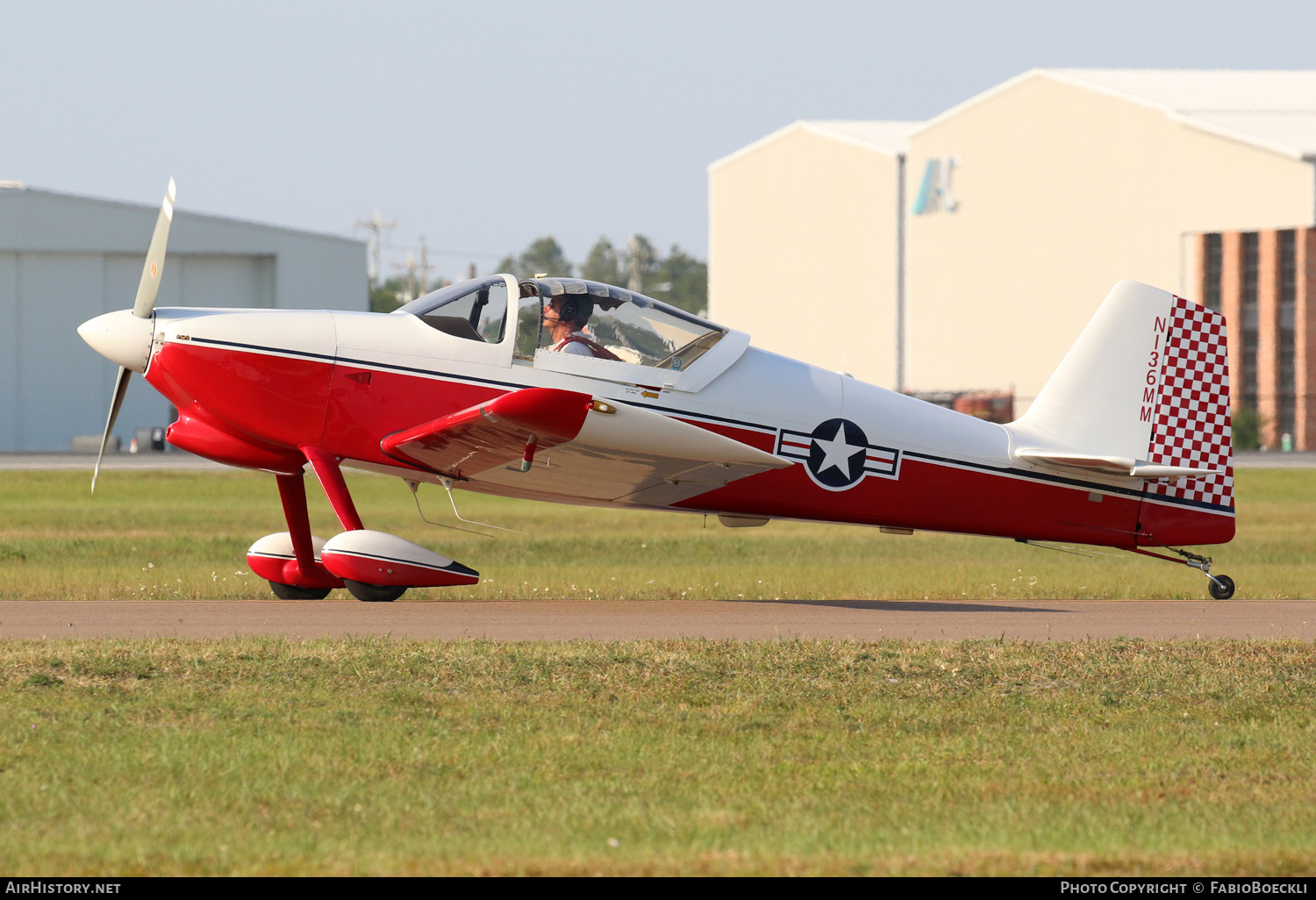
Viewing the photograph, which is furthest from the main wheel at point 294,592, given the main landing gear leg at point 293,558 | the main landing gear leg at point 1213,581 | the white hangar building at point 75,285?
the white hangar building at point 75,285

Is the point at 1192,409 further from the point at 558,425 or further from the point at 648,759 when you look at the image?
the point at 648,759

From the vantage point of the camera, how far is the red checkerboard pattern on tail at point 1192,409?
12992mm

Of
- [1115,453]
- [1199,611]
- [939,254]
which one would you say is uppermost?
[939,254]

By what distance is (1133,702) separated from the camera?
7.60 metres

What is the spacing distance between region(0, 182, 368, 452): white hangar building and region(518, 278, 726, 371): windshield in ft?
158

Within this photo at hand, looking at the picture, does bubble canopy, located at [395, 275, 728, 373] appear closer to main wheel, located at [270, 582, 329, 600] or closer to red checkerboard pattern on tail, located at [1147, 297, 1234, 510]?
main wheel, located at [270, 582, 329, 600]

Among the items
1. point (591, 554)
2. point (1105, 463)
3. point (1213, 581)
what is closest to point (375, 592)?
point (1105, 463)

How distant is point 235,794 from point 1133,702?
177 inches

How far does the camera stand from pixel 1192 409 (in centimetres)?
1302

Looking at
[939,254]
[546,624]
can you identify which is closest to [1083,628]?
[546,624]

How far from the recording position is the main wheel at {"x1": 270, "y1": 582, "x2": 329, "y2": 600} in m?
12.2

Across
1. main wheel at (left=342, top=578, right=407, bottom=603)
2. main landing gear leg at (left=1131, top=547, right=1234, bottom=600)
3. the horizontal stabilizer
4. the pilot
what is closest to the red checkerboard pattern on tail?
the horizontal stabilizer

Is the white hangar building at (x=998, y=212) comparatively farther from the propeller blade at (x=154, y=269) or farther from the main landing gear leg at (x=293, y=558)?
the propeller blade at (x=154, y=269)
